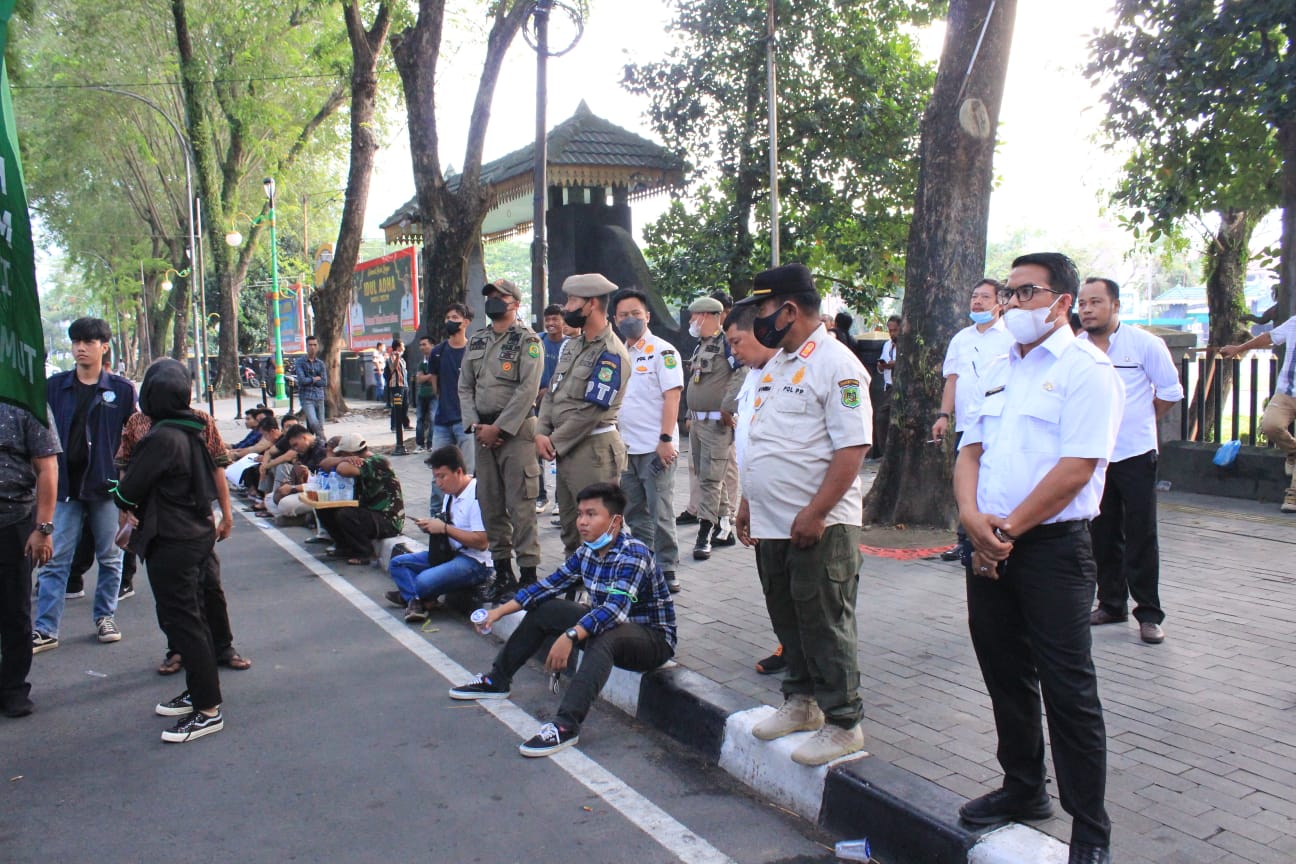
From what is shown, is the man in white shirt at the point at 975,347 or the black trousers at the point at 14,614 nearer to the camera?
the black trousers at the point at 14,614

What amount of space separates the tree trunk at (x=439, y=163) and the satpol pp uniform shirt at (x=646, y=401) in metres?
8.74

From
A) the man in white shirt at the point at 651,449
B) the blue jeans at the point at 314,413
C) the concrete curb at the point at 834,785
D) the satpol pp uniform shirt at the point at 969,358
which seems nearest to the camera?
the concrete curb at the point at 834,785

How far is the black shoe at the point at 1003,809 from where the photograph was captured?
10.4 feet

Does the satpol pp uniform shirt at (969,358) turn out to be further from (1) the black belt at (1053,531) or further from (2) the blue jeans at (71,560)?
(2) the blue jeans at (71,560)

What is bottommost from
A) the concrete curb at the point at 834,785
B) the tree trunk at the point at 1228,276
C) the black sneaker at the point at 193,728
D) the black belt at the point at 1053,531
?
the black sneaker at the point at 193,728

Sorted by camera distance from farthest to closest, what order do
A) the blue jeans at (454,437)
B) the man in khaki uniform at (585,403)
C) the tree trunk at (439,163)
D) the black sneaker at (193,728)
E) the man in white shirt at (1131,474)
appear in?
the tree trunk at (439,163) → the blue jeans at (454,437) → the man in khaki uniform at (585,403) → the man in white shirt at (1131,474) → the black sneaker at (193,728)

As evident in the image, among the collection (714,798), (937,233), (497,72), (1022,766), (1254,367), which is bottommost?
(714,798)

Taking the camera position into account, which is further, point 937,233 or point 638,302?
point 937,233

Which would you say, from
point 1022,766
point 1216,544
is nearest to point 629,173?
point 1216,544

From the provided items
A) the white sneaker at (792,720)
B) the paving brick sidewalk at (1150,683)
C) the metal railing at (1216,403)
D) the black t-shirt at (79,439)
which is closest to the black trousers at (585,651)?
the paving brick sidewalk at (1150,683)

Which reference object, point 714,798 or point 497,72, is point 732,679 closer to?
point 714,798

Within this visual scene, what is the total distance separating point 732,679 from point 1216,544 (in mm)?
4480

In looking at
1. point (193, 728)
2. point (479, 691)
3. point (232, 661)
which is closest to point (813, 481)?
point (479, 691)

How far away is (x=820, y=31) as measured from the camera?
15.2 meters
